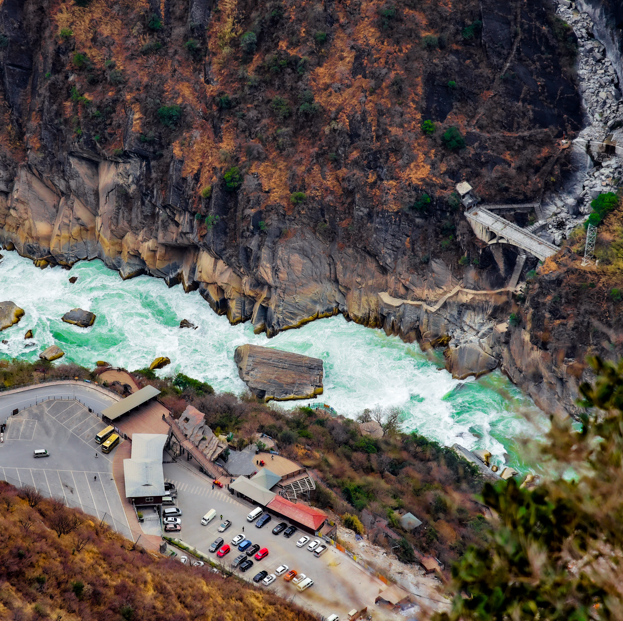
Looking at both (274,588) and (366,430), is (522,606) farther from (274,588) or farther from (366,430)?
(366,430)

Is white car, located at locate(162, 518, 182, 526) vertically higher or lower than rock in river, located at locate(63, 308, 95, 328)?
higher

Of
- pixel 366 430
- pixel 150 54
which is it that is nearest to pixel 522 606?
pixel 366 430

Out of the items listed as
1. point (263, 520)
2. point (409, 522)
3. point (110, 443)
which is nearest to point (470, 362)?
point (409, 522)

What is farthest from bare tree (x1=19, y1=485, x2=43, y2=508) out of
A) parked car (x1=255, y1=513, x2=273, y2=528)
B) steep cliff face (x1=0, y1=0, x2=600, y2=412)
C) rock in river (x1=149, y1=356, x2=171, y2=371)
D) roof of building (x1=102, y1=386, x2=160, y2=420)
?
steep cliff face (x1=0, y1=0, x2=600, y2=412)

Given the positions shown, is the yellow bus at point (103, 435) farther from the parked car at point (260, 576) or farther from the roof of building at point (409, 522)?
the roof of building at point (409, 522)

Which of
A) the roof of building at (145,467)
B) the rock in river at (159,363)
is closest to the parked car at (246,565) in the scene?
the roof of building at (145,467)

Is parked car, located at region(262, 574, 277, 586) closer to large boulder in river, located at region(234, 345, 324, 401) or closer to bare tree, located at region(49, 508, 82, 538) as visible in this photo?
bare tree, located at region(49, 508, 82, 538)
